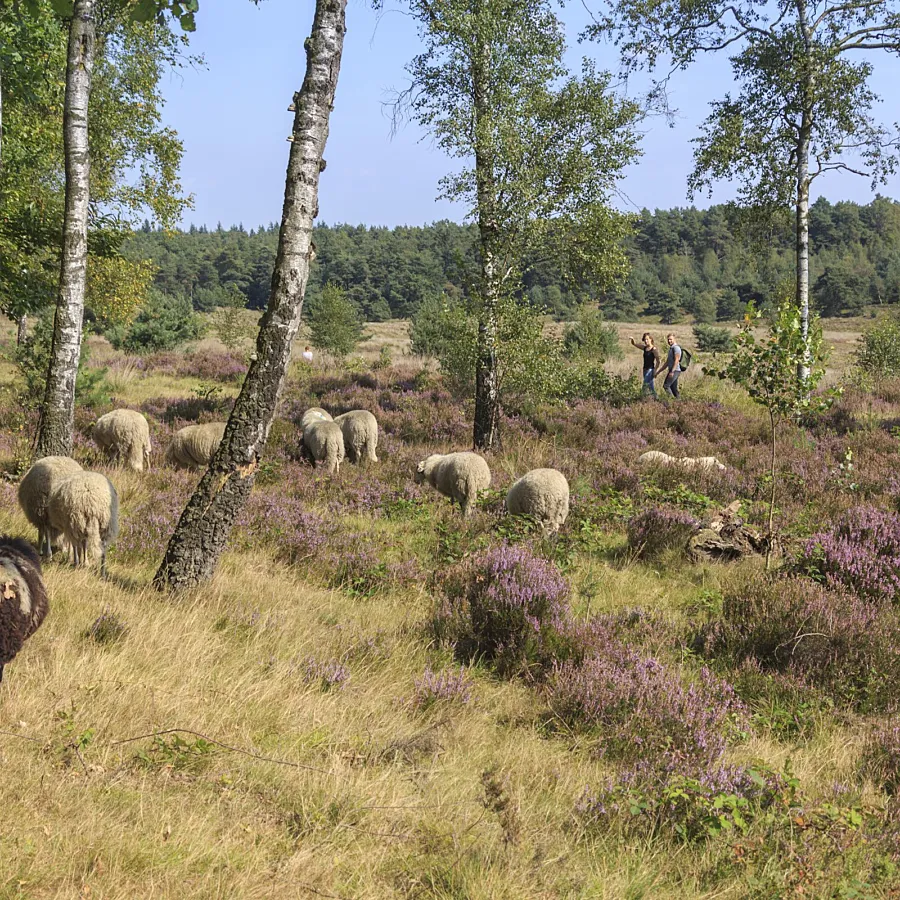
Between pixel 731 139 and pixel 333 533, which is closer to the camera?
Answer: pixel 333 533

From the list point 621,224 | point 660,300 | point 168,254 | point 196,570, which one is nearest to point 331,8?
point 196,570

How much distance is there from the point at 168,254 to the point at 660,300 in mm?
96461

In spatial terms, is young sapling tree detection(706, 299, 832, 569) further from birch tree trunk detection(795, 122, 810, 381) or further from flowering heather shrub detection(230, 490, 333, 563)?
birch tree trunk detection(795, 122, 810, 381)

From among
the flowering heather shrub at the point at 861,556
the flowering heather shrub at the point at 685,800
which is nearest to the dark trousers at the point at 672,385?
the flowering heather shrub at the point at 861,556

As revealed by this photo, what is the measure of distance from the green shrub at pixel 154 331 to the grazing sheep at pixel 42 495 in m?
25.7

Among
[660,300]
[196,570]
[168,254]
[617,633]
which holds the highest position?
[168,254]

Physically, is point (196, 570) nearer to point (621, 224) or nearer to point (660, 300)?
point (621, 224)

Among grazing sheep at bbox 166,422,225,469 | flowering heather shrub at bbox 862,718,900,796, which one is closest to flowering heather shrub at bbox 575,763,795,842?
flowering heather shrub at bbox 862,718,900,796

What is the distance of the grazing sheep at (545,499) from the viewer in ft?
28.3

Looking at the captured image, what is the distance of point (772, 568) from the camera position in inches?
286

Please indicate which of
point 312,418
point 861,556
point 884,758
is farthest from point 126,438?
point 884,758

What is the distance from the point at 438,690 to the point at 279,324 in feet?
10.5

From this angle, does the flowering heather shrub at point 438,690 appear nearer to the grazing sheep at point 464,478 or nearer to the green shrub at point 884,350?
the grazing sheep at point 464,478

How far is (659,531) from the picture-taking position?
8.55 meters
